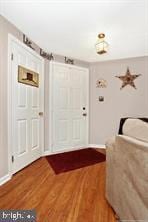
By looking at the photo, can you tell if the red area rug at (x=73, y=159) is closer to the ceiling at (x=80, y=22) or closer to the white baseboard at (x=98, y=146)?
the white baseboard at (x=98, y=146)

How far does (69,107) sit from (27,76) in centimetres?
140

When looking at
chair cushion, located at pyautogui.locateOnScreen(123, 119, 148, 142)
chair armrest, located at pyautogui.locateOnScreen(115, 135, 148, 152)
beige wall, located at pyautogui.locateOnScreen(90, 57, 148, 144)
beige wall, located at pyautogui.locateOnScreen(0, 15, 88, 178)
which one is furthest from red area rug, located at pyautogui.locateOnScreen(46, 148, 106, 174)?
chair cushion, located at pyautogui.locateOnScreen(123, 119, 148, 142)

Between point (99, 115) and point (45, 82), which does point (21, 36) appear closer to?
point (45, 82)

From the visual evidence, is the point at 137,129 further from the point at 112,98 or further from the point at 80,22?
the point at 112,98

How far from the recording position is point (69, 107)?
12.4 ft

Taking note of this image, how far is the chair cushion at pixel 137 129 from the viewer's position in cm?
111

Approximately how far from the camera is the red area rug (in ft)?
8.93

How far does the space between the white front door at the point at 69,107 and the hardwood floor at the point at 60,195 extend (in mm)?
1193

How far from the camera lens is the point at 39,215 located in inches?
57.7

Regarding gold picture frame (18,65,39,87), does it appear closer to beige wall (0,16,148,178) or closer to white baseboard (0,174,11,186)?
beige wall (0,16,148,178)

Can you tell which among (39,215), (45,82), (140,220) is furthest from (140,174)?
(45,82)

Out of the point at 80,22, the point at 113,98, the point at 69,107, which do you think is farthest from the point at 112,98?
the point at 80,22

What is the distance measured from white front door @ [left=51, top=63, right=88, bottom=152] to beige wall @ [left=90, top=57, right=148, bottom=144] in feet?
0.76

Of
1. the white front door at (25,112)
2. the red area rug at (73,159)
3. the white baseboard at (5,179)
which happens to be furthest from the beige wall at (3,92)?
the red area rug at (73,159)
